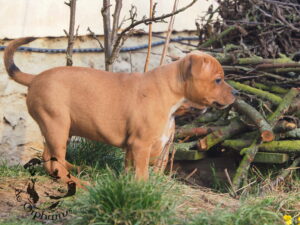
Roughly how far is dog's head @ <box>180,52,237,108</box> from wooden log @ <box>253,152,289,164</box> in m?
1.34

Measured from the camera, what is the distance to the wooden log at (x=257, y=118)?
603cm

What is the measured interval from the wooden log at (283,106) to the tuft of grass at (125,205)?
237cm

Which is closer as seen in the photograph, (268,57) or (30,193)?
(30,193)

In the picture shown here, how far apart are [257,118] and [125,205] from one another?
8.54 ft

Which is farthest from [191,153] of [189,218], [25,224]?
[25,224]

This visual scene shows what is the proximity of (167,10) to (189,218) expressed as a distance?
4520 millimetres

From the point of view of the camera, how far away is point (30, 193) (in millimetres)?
4465

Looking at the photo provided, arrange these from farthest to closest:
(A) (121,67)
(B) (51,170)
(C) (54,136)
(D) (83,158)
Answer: (A) (121,67) < (D) (83,158) < (B) (51,170) < (C) (54,136)

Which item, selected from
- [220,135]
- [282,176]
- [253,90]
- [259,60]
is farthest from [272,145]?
[259,60]

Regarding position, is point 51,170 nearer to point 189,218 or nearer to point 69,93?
point 69,93

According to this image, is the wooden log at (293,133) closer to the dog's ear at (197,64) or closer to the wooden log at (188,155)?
the wooden log at (188,155)

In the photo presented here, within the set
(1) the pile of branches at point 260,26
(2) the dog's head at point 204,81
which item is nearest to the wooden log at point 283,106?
(1) the pile of branches at point 260,26

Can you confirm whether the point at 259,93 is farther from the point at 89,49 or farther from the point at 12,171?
the point at 12,171

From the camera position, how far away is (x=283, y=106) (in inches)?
245
